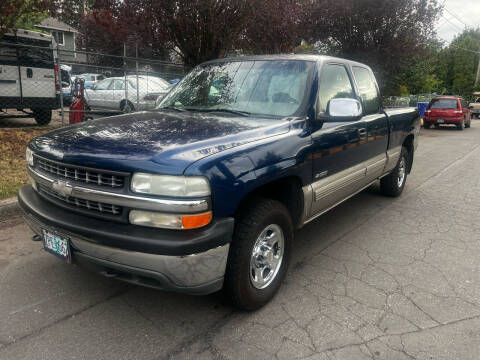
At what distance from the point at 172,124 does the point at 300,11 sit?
1064 cm

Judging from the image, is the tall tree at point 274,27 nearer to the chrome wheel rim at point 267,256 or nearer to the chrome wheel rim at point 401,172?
the chrome wheel rim at point 401,172

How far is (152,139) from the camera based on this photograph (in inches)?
103

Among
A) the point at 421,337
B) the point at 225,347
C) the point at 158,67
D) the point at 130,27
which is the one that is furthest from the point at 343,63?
the point at 158,67

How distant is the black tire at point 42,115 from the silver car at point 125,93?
5.26 ft

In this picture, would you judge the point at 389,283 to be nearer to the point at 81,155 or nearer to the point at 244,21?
the point at 81,155

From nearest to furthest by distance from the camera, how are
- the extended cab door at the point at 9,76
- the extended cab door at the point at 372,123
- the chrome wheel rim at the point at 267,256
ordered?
the chrome wheel rim at the point at 267,256 → the extended cab door at the point at 372,123 → the extended cab door at the point at 9,76

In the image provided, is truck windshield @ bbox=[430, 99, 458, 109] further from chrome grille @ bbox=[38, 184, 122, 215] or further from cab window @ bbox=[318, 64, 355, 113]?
chrome grille @ bbox=[38, 184, 122, 215]

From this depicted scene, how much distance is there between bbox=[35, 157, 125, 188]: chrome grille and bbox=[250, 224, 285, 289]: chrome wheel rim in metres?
1.03

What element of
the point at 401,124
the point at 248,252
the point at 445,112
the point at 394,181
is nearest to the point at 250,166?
the point at 248,252

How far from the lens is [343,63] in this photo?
4.25 metres

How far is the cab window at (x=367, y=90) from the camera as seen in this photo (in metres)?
4.53

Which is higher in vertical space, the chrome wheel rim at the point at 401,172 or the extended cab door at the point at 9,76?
the extended cab door at the point at 9,76

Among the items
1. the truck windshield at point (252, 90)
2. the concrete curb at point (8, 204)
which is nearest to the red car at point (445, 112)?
the truck windshield at point (252, 90)

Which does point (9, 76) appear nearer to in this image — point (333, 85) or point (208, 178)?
point (333, 85)
